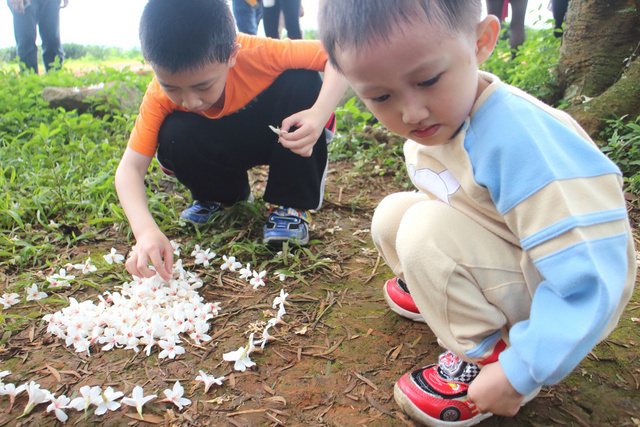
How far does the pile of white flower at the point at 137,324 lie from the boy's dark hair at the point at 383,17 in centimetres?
112

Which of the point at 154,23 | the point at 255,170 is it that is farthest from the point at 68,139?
the point at 154,23

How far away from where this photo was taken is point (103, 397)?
1.53 m

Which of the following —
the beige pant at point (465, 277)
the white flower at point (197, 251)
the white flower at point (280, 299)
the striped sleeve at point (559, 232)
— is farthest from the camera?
the white flower at point (197, 251)

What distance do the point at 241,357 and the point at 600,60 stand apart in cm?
325

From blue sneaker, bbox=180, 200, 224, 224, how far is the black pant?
0.62 feet

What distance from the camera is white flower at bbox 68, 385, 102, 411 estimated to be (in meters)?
1.52

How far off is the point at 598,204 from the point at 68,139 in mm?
4321

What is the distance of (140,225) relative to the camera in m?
2.02

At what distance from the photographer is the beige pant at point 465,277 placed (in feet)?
4.27

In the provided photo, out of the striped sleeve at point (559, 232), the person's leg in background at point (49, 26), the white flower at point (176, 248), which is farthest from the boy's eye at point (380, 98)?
the person's leg in background at point (49, 26)

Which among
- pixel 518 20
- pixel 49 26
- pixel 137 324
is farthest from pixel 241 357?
pixel 49 26

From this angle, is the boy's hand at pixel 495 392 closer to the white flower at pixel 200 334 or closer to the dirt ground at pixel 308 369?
the dirt ground at pixel 308 369

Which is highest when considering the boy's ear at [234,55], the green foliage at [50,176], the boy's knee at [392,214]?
the boy's ear at [234,55]

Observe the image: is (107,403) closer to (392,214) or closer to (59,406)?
(59,406)
